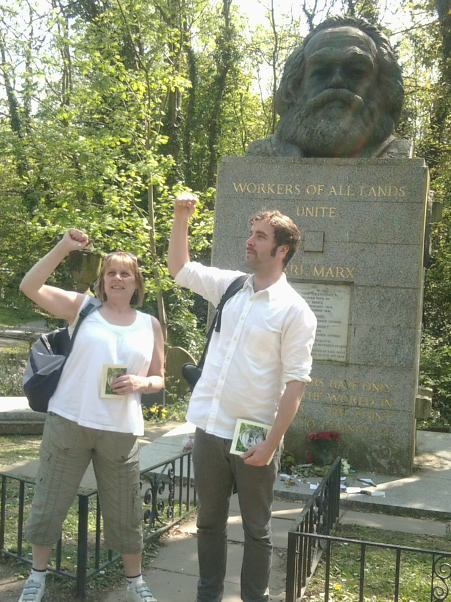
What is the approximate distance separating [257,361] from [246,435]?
13.6 inches

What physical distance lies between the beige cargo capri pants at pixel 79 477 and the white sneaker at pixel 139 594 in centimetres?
19

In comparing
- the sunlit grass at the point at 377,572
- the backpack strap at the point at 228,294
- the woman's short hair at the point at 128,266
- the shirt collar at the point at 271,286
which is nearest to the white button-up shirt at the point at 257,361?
the shirt collar at the point at 271,286

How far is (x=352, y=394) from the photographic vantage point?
21.1 ft

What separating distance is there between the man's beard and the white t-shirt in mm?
4008

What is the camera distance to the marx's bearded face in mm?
6672

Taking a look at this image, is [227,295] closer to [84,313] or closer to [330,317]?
[84,313]

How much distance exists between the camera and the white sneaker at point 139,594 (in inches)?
136

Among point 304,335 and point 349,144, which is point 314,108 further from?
point 304,335

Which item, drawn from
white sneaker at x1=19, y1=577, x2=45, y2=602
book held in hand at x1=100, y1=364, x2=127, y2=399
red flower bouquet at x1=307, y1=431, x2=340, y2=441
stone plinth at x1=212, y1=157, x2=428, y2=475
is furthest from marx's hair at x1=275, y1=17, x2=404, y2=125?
white sneaker at x1=19, y1=577, x2=45, y2=602

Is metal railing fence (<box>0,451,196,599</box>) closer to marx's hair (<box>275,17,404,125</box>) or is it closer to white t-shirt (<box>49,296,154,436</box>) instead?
white t-shirt (<box>49,296,154,436</box>)

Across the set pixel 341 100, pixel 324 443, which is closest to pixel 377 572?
pixel 324 443

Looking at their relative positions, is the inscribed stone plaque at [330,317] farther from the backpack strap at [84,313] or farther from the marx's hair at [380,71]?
the backpack strap at [84,313]

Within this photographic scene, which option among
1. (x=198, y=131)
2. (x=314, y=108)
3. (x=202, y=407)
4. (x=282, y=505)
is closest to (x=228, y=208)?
(x=314, y=108)

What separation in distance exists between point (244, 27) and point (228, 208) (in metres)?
18.3
